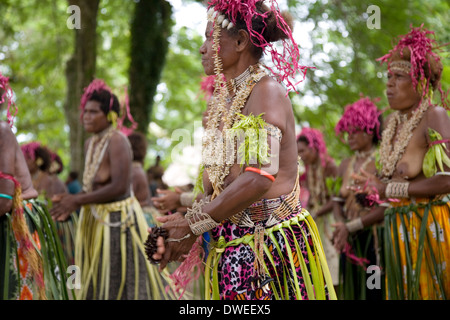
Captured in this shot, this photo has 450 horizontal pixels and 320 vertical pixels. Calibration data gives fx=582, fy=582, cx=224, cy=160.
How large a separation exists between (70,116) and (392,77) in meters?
8.40

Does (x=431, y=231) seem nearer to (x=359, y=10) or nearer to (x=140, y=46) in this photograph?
(x=359, y=10)

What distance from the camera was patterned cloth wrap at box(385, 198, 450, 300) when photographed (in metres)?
4.10

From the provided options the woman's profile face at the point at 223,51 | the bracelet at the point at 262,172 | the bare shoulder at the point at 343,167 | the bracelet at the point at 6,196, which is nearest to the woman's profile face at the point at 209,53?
the woman's profile face at the point at 223,51

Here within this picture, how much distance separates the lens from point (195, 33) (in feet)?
42.0

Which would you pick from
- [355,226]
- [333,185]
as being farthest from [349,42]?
[355,226]

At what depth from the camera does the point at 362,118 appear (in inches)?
241

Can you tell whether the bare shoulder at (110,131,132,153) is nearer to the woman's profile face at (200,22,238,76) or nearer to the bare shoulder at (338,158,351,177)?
the bare shoulder at (338,158,351,177)

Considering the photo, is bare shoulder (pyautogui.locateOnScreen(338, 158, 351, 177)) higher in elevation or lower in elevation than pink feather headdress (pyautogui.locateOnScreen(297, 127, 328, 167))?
lower

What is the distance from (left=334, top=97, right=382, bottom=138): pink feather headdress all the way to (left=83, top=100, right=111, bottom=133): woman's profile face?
2552 mm

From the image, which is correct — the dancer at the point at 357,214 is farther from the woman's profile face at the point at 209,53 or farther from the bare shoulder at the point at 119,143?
the woman's profile face at the point at 209,53

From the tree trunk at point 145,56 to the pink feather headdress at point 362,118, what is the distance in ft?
15.4

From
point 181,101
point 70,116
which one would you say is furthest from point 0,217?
point 181,101

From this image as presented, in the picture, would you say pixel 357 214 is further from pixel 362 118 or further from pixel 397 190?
pixel 397 190

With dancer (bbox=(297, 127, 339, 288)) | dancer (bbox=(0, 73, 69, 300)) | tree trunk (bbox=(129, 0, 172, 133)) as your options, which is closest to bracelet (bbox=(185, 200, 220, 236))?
dancer (bbox=(0, 73, 69, 300))
